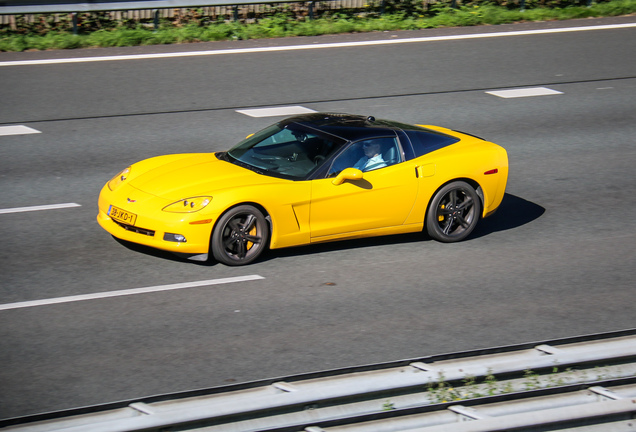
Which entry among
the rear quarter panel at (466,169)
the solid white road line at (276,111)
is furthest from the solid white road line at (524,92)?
the rear quarter panel at (466,169)

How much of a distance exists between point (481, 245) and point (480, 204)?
18.2 inches

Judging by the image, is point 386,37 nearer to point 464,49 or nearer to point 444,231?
point 464,49

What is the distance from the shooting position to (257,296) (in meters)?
7.39

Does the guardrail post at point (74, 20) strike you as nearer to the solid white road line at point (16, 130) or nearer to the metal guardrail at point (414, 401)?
the solid white road line at point (16, 130)

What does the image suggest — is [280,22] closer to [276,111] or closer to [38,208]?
[276,111]

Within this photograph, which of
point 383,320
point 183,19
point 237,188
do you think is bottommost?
point 383,320

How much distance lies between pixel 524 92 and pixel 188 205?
880 centimetres

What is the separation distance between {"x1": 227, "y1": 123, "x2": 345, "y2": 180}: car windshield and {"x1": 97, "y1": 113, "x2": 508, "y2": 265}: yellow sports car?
0.5 inches

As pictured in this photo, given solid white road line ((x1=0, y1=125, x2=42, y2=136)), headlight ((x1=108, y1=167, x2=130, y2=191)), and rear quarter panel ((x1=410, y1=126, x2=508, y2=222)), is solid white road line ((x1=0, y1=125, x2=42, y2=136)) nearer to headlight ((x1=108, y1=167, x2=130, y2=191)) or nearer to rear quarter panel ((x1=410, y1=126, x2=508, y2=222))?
headlight ((x1=108, y1=167, x2=130, y2=191))

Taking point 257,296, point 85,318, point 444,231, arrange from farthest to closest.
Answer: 1. point 444,231
2. point 257,296
3. point 85,318

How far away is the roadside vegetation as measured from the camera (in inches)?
674

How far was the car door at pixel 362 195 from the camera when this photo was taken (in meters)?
8.24

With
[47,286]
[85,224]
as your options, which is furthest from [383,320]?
[85,224]

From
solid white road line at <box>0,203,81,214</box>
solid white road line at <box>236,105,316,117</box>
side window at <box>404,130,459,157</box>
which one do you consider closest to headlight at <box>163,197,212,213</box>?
solid white road line at <box>0,203,81,214</box>
